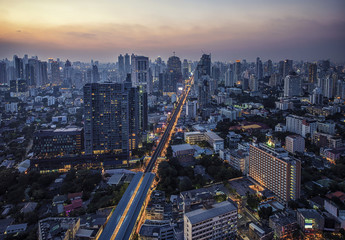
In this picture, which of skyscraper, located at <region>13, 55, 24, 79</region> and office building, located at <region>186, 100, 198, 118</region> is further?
skyscraper, located at <region>13, 55, 24, 79</region>

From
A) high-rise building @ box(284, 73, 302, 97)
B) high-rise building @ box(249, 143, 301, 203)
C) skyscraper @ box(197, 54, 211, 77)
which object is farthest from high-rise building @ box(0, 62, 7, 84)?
high-rise building @ box(249, 143, 301, 203)

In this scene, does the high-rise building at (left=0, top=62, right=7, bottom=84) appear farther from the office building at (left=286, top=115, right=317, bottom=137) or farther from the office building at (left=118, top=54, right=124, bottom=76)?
the office building at (left=286, top=115, right=317, bottom=137)

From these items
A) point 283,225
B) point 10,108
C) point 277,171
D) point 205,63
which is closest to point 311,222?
point 283,225

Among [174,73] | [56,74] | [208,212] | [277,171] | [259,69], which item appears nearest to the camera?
[208,212]

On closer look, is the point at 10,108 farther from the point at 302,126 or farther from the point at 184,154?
the point at 302,126

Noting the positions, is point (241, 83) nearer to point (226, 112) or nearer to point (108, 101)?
point (226, 112)

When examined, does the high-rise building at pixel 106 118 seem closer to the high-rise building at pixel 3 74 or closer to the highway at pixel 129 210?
the highway at pixel 129 210
